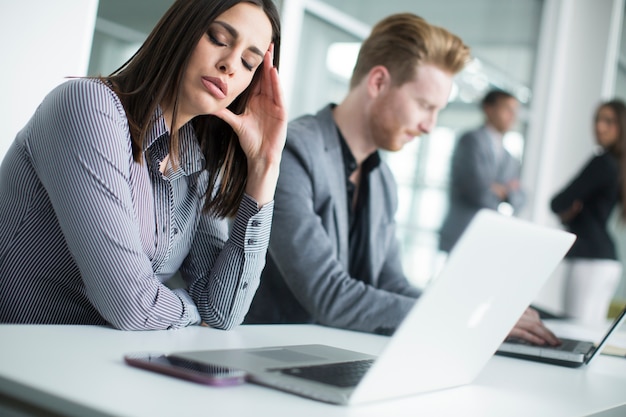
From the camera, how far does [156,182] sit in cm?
147

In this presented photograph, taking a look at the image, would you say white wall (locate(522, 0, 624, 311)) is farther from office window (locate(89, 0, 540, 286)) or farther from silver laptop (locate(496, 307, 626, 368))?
silver laptop (locate(496, 307, 626, 368))

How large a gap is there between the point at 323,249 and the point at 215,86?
489 mm

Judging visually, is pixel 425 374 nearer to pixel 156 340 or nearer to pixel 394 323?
pixel 156 340

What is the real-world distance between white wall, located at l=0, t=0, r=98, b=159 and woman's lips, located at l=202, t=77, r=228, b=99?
0.91 metres

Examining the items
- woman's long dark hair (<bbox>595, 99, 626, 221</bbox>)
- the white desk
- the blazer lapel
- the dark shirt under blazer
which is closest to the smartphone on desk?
the white desk

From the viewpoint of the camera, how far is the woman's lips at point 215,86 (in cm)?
148

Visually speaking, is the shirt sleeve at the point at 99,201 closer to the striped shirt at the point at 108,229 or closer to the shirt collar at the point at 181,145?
the striped shirt at the point at 108,229

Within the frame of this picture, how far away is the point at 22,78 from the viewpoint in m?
2.17

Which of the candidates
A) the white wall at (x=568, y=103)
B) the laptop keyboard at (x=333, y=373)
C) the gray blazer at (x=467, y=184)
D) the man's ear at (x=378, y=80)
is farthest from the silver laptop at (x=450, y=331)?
the white wall at (x=568, y=103)

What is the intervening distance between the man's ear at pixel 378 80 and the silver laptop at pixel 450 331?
1.22 metres

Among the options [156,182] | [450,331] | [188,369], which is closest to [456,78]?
[156,182]

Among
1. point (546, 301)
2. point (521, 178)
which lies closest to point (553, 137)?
point (521, 178)

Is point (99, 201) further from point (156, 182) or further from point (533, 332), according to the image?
point (533, 332)

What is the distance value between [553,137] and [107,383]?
6.30 m
